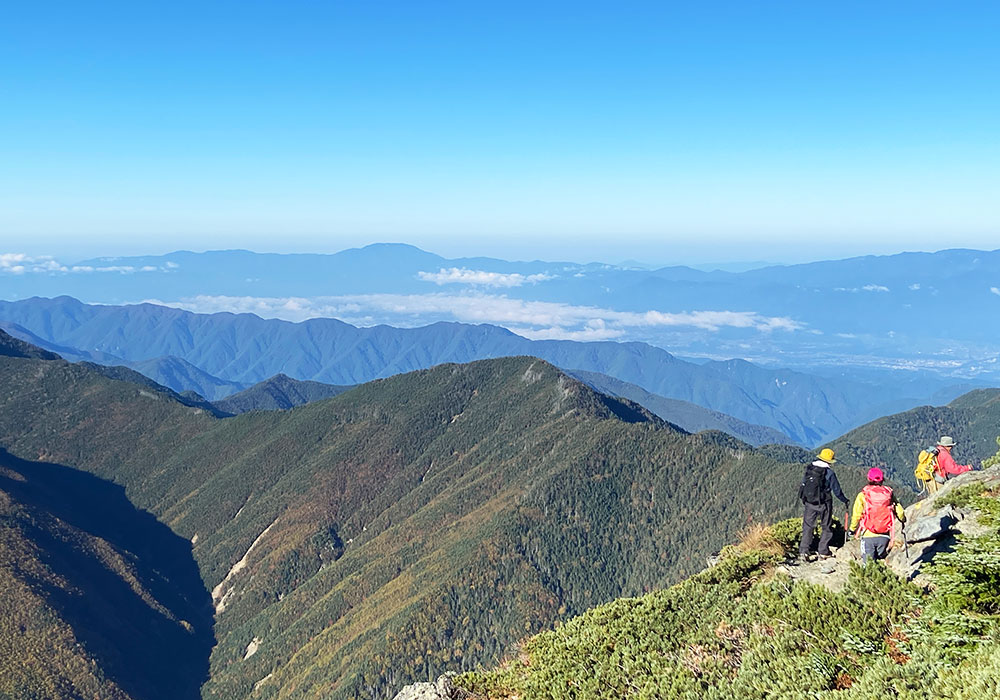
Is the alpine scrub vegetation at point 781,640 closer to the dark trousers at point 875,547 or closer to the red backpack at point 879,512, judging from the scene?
the dark trousers at point 875,547

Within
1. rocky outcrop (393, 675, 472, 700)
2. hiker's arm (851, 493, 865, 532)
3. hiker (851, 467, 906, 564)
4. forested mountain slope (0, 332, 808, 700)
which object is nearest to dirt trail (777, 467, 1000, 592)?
hiker (851, 467, 906, 564)

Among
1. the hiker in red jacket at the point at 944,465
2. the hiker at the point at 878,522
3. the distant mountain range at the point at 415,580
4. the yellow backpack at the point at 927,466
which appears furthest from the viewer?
the distant mountain range at the point at 415,580

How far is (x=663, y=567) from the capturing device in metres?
145

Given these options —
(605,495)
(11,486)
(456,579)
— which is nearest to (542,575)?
(456,579)

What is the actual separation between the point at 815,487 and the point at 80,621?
174m

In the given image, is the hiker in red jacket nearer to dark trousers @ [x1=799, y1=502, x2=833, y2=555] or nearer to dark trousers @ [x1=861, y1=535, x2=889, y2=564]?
dark trousers @ [x1=799, y1=502, x2=833, y2=555]

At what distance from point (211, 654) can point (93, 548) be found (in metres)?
45.6

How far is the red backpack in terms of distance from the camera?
21172 millimetres

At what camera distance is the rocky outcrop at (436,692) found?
20.9 meters

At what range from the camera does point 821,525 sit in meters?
23.5

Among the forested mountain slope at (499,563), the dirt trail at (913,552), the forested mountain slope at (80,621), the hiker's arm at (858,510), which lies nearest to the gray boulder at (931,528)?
the dirt trail at (913,552)

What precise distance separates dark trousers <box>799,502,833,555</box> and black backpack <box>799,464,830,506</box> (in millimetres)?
230

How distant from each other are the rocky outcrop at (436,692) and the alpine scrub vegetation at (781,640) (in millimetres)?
384

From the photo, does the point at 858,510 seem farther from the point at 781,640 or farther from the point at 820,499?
the point at 781,640
